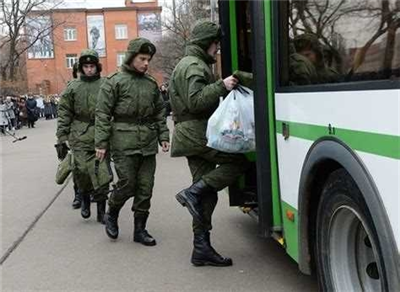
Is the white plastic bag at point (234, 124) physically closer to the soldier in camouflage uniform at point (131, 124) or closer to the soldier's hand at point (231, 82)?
the soldier's hand at point (231, 82)

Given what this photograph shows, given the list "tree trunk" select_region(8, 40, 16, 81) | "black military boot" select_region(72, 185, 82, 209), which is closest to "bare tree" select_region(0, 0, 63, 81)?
"tree trunk" select_region(8, 40, 16, 81)

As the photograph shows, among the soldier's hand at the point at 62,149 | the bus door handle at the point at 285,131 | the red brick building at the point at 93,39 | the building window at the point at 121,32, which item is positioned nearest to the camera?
the bus door handle at the point at 285,131

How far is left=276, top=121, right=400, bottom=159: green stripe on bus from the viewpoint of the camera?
247 centimetres

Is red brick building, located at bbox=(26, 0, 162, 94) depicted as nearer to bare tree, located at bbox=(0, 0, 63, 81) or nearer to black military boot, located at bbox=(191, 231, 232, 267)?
bare tree, located at bbox=(0, 0, 63, 81)

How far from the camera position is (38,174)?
37.7 ft

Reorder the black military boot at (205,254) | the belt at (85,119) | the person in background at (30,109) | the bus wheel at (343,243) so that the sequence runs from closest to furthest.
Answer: the bus wheel at (343,243) → the black military boot at (205,254) → the belt at (85,119) → the person in background at (30,109)

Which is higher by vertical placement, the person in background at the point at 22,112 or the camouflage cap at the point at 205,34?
the camouflage cap at the point at 205,34

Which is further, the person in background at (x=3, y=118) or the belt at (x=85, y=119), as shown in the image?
the person in background at (x=3, y=118)

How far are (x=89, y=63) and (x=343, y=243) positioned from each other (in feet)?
13.8

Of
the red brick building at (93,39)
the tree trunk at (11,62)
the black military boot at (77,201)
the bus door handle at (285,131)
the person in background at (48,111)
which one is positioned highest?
the red brick building at (93,39)

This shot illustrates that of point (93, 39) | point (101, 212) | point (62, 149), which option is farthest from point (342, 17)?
point (93, 39)

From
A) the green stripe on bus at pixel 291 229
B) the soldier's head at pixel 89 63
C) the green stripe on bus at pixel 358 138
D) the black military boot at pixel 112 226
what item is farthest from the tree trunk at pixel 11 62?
the green stripe on bus at pixel 358 138

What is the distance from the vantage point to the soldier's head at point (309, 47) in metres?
3.28

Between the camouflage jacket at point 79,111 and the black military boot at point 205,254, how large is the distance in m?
2.43
